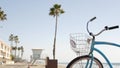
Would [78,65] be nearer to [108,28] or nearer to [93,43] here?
[93,43]

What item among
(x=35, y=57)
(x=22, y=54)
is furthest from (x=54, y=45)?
(x=22, y=54)

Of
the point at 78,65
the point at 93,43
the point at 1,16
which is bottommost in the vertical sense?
the point at 78,65

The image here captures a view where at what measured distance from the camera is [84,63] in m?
4.84

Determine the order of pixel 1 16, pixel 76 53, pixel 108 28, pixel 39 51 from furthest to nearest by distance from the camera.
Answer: pixel 1 16
pixel 39 51
pixel 76 53
pixel 108 28

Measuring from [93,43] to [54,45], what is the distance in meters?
54.3

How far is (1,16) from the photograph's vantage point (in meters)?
63.8

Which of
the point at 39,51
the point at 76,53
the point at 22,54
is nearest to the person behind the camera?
the point at 76,53

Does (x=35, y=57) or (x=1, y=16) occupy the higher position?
(x=1, y=16)

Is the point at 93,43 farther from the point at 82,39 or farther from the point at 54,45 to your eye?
the point at 54,45

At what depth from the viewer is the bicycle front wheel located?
471 cm

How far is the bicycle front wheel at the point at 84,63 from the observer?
15.5 ft

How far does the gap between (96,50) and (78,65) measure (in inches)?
14.7

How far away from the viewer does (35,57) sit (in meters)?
39.7

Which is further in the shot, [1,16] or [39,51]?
[1,16]
